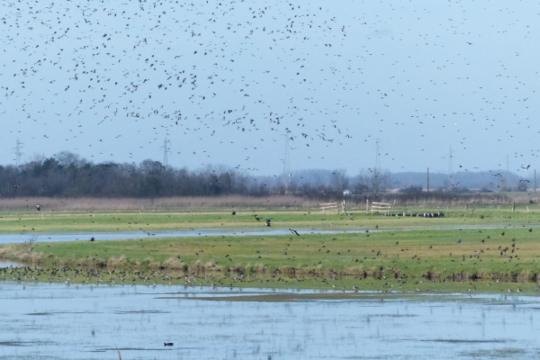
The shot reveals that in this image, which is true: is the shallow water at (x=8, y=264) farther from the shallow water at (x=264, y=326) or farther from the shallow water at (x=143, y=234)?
the shallow water at (x=264, y=326)

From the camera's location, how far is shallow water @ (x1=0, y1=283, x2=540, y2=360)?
853 inches

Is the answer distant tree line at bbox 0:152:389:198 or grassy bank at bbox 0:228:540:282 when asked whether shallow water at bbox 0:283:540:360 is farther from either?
distant tree line at bbox 0:152:389:198

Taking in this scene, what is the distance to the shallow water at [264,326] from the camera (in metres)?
21.7

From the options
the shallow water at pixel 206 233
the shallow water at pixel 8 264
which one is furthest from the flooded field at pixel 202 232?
the shallow water at pixel 8 264

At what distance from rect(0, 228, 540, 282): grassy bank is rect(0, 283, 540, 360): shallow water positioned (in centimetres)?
728

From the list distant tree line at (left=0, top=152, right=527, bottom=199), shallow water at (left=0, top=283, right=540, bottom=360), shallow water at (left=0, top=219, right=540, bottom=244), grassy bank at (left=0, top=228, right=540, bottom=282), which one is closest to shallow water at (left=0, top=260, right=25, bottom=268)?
grassy bank at (left=0, top=228, right=540, bottom=282)

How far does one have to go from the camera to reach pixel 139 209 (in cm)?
11669

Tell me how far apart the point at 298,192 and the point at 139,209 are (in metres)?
36.0

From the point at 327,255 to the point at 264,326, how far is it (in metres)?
20.9

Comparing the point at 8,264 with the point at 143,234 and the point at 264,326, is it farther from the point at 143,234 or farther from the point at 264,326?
the point at 264,326

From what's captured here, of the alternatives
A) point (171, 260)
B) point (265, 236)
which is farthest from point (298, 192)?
point (171, 260)

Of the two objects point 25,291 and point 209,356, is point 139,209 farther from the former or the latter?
point 209,356

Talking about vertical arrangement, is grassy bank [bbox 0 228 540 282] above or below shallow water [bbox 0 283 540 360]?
above

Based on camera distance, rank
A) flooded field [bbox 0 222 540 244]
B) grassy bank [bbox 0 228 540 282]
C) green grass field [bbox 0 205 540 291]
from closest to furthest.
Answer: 1. green grass field [bbox 0 205 540 291]
2. grassy bank [bbox 0 228 540 282]
3. flooded field [bbox 0 222 540 244]
